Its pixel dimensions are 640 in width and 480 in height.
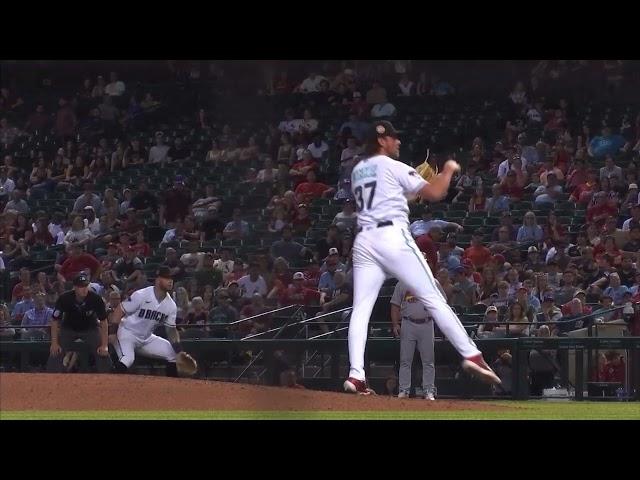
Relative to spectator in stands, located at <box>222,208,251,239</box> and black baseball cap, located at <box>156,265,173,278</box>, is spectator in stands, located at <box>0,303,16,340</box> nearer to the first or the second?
black baseball cap, located at <box>156,265,173,278</box>

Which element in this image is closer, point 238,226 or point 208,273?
point 238,226

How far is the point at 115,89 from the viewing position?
30.5 ft

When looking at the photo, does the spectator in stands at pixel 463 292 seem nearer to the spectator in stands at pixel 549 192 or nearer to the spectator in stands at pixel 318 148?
the spectator in stands at pixel 549 192

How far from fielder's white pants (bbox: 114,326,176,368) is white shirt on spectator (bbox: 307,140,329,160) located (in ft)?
8.14

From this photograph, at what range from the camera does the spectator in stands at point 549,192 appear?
1016 cm

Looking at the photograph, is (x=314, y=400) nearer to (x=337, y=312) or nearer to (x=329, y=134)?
(x=329, y=134)

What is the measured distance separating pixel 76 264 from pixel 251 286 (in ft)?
5.28

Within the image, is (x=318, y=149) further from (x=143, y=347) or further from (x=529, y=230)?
(x=143, y=347)

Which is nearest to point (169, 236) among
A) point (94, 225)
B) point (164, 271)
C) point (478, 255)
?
point (164, 271)

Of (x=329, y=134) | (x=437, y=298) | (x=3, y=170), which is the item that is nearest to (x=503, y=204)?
(x=329, y=134)

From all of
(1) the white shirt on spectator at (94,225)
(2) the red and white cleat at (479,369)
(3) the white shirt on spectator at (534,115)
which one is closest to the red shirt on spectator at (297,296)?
(1) the white shirt on spectator at (94,225)

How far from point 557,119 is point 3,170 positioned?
4.01m

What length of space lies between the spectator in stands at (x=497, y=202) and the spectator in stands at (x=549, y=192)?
24 centimetres

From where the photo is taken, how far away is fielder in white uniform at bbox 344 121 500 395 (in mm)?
7238
